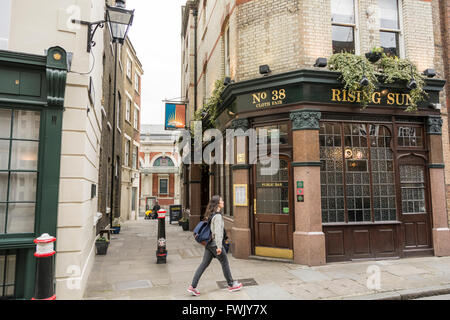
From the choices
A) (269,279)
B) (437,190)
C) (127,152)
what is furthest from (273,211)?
(127,152)

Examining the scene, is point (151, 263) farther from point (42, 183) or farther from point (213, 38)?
point (213, 38)

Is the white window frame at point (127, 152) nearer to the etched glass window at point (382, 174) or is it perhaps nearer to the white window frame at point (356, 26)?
the white window frame at point (356, 26)

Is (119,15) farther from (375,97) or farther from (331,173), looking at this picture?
(375,97)

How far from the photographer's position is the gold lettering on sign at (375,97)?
797 centimetres

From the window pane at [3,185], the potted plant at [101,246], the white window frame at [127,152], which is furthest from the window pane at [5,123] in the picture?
the white window frame at [127,152]

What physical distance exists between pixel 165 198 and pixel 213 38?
30.4 meters

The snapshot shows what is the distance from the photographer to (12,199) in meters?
4.99

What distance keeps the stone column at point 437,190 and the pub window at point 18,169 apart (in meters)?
9.73

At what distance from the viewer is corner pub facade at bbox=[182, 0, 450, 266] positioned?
7.73 metres

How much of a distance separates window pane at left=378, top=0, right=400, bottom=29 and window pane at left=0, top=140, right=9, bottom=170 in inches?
387

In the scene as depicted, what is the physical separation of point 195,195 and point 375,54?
384 inches
